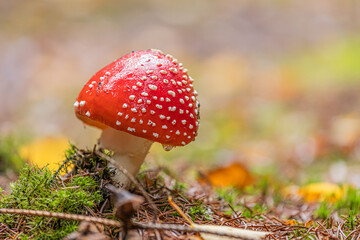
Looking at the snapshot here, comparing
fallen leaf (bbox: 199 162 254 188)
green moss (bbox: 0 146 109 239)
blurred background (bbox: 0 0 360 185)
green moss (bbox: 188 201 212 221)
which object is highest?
blurred background (bbox: 0 0 360 185)

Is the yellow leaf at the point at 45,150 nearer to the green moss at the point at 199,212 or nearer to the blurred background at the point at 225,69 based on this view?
the blurred background at the point at 225,69

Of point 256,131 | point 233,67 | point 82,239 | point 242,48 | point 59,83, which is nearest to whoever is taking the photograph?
point 82,239

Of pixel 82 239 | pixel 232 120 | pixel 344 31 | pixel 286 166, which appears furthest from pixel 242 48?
pixel 82 239

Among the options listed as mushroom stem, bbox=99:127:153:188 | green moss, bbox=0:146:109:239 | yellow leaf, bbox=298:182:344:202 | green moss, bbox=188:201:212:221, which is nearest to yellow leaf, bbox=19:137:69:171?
mushroom stem, bbox=99:127:153:188

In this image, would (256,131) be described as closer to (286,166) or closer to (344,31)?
(286,166)

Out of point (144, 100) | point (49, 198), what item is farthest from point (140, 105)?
point (49, 198)

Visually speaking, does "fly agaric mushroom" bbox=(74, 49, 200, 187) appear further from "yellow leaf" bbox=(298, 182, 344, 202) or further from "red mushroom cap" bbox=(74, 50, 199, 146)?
"yellow leaf" bbox=(298, 182, 344, 202)

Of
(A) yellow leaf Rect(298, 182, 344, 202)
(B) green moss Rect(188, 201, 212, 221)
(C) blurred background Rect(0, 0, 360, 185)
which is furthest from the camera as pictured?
(C) blurred background Rect(0, 0, 360, 185)
